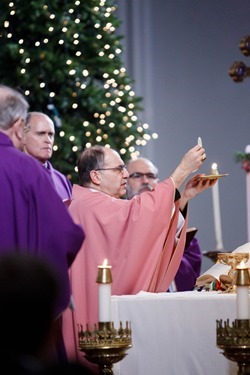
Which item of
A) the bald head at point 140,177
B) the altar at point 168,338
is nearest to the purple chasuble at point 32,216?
the altar at point 168,338

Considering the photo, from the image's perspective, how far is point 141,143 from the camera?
889 centimetres

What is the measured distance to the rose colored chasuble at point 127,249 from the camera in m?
4.15

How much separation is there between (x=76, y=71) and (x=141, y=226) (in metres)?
4.65

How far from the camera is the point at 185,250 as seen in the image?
21.0 feet

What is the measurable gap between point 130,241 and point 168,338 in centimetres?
78

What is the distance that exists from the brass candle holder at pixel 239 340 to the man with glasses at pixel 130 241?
123cm

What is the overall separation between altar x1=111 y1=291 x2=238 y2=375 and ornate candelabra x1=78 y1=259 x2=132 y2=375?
1.71ft

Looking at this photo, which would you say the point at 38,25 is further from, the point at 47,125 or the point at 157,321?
the point at 157,321

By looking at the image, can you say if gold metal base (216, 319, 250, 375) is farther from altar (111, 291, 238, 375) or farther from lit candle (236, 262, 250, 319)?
altar (111, 291, 238, 375)

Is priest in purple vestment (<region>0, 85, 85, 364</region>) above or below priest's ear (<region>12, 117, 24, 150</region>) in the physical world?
below

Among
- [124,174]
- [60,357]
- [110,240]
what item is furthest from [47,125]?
[60,357]

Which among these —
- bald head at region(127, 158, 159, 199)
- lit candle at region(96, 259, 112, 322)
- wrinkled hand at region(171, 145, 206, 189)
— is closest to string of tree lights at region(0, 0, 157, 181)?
bald head at region(127, 158, 159, 199)

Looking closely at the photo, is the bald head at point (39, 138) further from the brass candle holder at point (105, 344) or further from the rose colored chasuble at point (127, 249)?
the brass candle holder at point (105, 344)

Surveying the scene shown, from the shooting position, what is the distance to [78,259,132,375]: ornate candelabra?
2.90m
